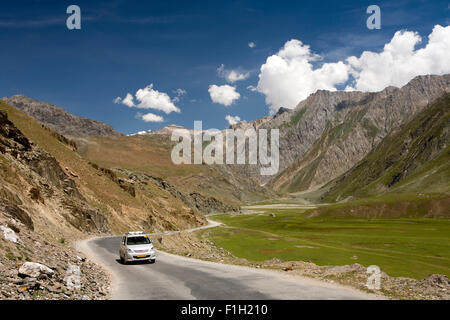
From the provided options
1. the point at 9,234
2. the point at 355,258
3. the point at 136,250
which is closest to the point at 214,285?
the point at 136,250

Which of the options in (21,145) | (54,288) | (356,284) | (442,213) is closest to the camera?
(54,288)

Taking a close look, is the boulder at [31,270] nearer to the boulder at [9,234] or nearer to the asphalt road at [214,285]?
the asphalt road at [214,285]

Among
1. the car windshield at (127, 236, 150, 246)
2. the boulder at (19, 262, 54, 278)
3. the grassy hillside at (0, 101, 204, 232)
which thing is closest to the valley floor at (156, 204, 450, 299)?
the car windshield at (127, 236, 150, 246)

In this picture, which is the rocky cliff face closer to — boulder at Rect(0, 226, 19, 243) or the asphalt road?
boulder at Rect(0, 226, 19, 243)

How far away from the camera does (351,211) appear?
137125 mm

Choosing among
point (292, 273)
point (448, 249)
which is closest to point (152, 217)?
point (448, 249)

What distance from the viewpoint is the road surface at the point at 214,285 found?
14.8m

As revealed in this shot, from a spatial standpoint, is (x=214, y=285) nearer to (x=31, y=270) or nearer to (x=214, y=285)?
(x=214, y=285)

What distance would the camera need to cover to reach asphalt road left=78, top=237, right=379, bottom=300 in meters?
14.8

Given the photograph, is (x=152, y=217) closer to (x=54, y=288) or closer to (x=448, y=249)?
Answer: (x=448, y=249)

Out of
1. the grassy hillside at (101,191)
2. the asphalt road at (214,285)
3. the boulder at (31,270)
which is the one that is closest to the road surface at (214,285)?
the asphalt road at (214,285)
